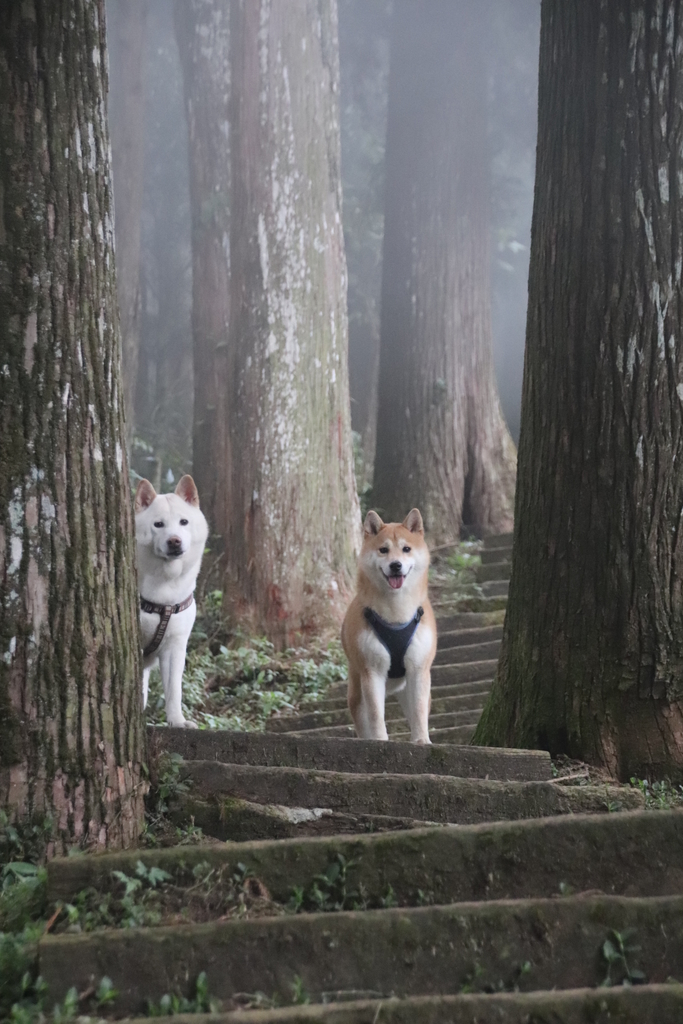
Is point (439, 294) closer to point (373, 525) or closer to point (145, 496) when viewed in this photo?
point (373, 525)

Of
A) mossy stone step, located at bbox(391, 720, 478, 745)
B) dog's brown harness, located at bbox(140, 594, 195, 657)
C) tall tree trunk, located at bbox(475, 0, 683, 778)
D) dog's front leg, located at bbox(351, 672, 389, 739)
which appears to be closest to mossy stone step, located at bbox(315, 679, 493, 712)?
mossy stone step, located at bbox(391, 720, 478, 745)

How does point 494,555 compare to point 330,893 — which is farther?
point 494,555

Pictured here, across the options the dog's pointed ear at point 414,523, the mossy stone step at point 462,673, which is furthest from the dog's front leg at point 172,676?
the mossy stone step at point 462,673

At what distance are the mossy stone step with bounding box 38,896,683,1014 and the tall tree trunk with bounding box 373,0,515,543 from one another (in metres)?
8.74

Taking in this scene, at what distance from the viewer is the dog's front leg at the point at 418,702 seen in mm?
5727

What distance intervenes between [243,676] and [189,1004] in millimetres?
5809

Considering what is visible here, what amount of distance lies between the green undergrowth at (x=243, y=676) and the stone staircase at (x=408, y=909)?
3693mm

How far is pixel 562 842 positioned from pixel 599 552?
1944 millimetres

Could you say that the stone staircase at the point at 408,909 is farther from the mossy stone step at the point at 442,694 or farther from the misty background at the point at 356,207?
the misty background at the point at 356,207

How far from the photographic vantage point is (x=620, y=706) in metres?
4.55

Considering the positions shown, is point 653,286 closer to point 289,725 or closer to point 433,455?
point 289,725

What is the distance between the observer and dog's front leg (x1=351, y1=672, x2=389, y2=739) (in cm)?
566

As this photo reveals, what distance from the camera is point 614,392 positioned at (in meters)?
4.54

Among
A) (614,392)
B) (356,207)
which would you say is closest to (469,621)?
(614,392)
